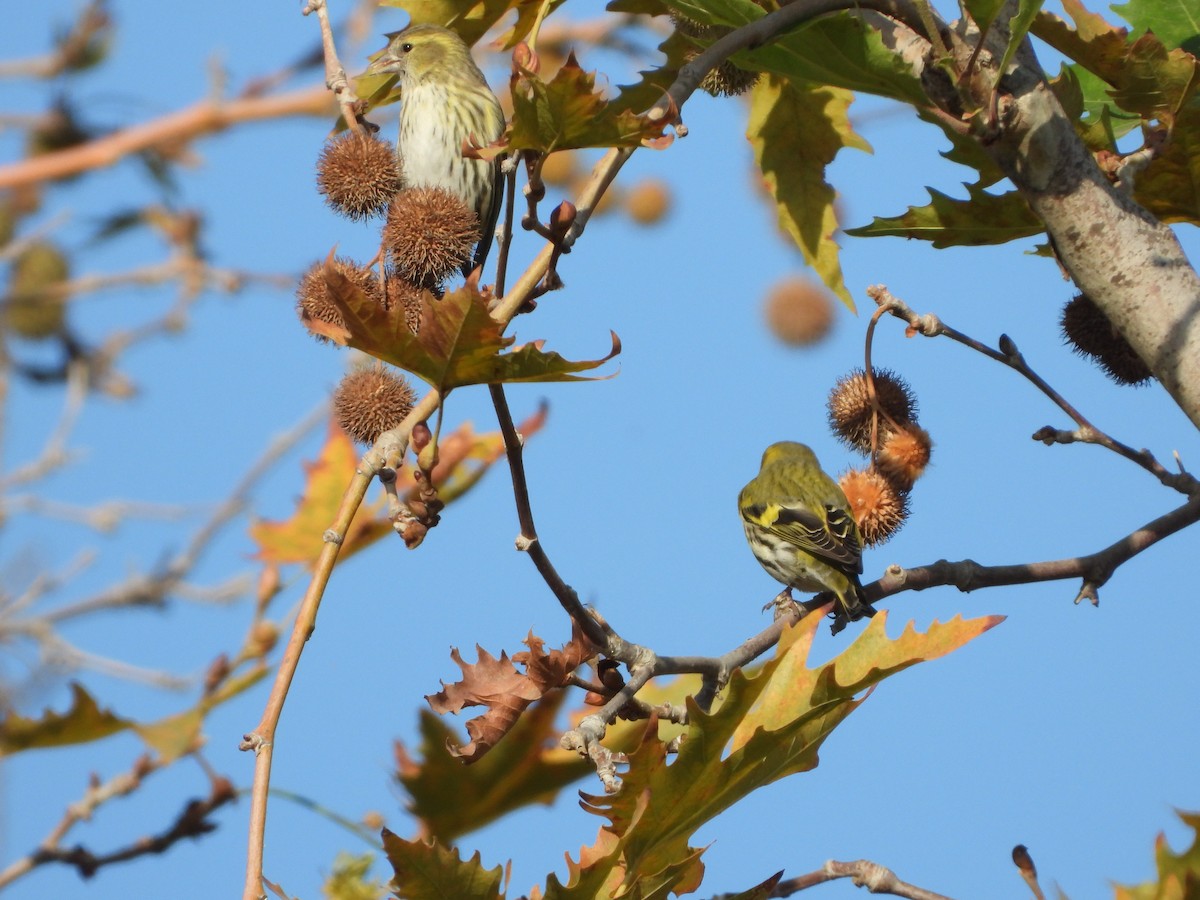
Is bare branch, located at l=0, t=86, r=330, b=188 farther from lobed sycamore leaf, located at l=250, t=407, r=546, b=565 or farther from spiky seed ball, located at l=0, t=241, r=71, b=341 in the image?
spiky seed ball, located at l=0, t=241, r=71, b=341

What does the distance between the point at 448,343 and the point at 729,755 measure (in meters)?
0.66

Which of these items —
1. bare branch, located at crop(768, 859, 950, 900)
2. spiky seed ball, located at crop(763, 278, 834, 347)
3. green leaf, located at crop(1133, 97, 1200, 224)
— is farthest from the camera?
spiky seed ball, located at crop(763, 278, 834, 347)

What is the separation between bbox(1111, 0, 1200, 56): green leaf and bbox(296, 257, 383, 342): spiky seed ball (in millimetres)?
1490

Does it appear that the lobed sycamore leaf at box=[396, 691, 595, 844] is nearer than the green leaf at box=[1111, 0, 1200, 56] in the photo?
No

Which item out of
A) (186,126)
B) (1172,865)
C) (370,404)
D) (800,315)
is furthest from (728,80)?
(800,315)

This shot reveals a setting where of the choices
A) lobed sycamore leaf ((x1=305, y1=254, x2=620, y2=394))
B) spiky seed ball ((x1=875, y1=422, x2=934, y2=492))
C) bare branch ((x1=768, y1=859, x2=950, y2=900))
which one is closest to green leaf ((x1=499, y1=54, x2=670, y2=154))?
lobed sycamore leaf ((x1=305, y1=254, x2=620, y2=394))

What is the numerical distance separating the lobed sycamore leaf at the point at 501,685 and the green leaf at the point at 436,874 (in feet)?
1.15

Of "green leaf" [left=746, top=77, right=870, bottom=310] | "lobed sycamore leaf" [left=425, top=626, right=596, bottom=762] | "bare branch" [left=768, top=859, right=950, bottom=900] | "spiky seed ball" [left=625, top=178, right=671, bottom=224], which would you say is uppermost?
"spiky seed ball" [left=625, top=178, right=671, bottom=224]

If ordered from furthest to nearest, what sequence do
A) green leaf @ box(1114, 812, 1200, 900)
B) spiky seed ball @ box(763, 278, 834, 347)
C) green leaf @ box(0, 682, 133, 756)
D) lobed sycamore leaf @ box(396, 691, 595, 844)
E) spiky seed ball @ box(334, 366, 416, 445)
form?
spiky seed ball @ box(763, 278, 834, 347) → green leaf @ box(0, 682, 133, 756) → lobed sycamore leaf @ box(396, 691, 595, 844) → spiky seed ball @ box(334, 366, 416, 445) → green leaf @ box(1114, 812, 1200, 900)

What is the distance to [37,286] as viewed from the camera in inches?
446

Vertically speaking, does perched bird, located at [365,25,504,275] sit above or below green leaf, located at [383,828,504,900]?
above

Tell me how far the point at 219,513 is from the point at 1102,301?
607cm

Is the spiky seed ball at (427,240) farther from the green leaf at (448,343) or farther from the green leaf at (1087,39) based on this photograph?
the green leaf at (1087,39)

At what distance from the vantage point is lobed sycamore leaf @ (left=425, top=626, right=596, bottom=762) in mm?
1956
